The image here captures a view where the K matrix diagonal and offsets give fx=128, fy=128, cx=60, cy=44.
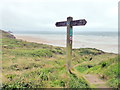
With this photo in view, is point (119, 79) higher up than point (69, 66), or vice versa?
point (69, 66)

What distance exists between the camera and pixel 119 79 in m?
6.18

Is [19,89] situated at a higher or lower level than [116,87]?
higher

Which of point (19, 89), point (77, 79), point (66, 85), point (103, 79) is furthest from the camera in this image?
point (103, 79)

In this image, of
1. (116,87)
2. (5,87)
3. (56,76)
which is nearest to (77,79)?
(56,76)

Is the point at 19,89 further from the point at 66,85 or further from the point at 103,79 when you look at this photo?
the point at 103,79

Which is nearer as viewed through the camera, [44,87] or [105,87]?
[44,87]

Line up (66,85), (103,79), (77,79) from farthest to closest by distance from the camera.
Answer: (103,79) < (77,79) < (66,85)

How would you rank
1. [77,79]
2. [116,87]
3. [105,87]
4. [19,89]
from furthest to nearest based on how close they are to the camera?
[105,87] → [116,87] → [77,79] → [19,89]

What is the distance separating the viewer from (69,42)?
5.44 metres

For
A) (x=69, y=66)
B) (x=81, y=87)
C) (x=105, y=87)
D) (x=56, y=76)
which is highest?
(x=69, y=66)

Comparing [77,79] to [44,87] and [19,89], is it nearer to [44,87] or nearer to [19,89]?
[44,87]

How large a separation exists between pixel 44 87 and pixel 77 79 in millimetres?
1422

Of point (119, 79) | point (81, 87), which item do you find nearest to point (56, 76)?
point (81, 87)

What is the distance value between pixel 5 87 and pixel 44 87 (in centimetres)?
137
